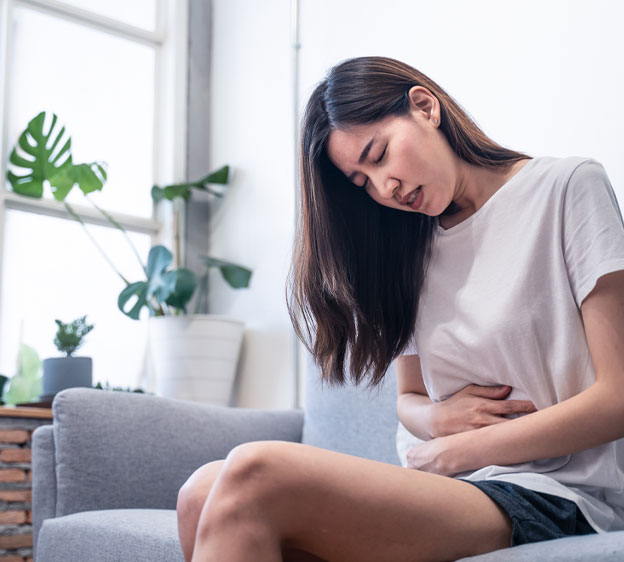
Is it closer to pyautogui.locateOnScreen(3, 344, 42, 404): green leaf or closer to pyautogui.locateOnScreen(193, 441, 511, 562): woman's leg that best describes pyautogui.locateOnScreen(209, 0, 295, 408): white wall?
pyautogui.locateOnScreen(3, 344, 42, 404): green leaf

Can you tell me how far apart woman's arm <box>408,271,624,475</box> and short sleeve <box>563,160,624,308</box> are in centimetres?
2

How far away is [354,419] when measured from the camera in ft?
6.39

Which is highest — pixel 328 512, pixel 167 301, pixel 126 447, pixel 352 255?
pixel 352 255

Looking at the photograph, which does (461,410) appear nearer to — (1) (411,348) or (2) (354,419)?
(1) (411,348)

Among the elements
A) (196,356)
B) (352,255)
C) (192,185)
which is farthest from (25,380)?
(352,255)

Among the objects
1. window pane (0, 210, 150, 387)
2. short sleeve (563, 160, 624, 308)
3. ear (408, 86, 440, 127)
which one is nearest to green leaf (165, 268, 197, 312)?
window pane (0, 210, 150, 387)

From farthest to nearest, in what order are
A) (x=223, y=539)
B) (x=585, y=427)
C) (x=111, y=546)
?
(x=111, y=546)
(x=585, y=427)
(x=223, y=539)

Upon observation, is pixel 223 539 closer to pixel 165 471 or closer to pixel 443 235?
pixel 443 235

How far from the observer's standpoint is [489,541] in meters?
0.95

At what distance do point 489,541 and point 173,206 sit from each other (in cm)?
255

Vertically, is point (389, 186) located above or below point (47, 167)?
below

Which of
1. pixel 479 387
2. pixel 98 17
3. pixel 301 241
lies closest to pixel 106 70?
pixel 98 17

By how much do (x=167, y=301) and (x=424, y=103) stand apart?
1.91m

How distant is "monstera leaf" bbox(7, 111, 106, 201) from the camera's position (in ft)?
9.55
